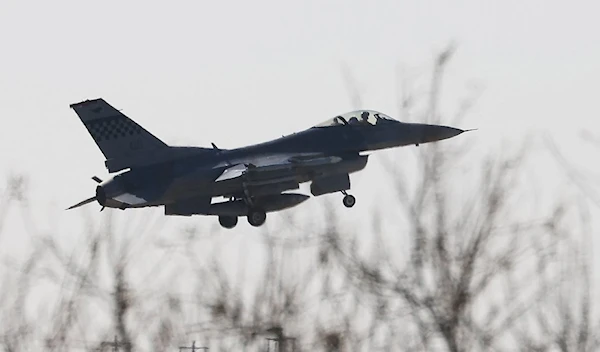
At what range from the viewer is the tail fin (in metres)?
37.7

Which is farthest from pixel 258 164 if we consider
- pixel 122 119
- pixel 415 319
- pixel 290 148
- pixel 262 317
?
pixel 415 319

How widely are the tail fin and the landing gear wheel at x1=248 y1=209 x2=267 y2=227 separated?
3181 mm

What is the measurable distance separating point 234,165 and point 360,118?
3721mm

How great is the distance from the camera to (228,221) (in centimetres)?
3825

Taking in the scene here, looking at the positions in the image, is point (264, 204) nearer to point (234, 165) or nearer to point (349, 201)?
point (234, 165)

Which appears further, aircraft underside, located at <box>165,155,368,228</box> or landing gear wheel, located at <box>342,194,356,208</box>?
landing gear wheel, located at <box>342,194,356,208</box>

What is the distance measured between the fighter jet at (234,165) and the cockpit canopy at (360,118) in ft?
0.09

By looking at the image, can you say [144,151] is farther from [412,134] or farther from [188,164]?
[412,134]

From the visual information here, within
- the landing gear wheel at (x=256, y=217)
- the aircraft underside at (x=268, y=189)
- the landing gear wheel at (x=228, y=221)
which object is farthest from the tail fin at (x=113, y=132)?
the landing gear wheel at (x=256, y=217)

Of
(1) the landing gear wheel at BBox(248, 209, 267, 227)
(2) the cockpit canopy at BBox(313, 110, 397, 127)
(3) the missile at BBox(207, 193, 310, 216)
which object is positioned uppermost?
→ (2) the cockpit canopy at BBox(313, 110, 397, 127)

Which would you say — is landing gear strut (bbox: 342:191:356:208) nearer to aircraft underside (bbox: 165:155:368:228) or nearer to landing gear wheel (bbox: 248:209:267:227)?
aircraft underside (bbox: 165:155:368:228)

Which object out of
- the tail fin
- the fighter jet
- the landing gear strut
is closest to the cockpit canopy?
the fighter jet

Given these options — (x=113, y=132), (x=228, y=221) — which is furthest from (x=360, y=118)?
(x=113, y=132)

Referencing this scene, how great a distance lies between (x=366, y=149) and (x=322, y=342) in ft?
74.0
